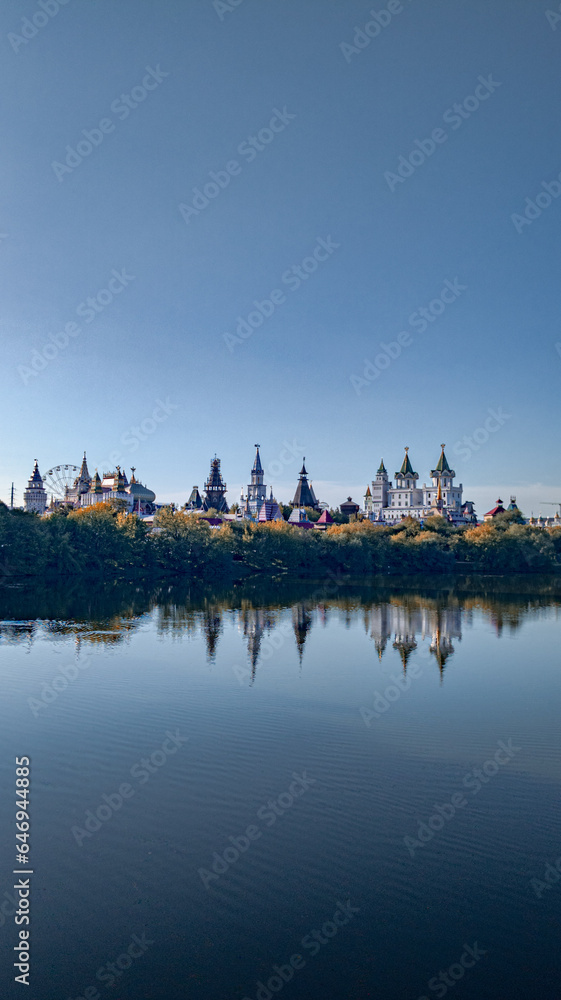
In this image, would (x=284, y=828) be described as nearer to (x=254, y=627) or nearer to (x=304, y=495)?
(x=254, y=627)

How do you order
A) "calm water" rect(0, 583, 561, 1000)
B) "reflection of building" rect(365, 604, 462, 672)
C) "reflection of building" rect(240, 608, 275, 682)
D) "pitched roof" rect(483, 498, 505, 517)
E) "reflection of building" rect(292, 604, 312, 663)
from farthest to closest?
"pitched roof" rect(483, 498, 505, 517) < "reflection of building" rect(292, 604, 312, 663) < "reflection of building" rect(365, 604, 462, 672) < "reflection of building" rect(240, 608, 275, 682) < "calm water" rect(0, 583, 561, 1000)

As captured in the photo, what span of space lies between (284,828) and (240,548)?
4794 cm

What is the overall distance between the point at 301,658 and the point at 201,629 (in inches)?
263

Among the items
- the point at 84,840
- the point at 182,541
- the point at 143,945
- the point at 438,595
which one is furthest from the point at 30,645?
the point at 182,541

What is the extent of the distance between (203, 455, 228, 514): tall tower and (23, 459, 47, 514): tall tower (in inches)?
1258

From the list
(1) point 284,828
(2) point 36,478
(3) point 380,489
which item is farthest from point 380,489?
(1) point 284,828

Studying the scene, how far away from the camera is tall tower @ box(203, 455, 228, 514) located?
318 ft

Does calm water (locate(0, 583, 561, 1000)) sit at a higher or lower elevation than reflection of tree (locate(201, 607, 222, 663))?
lower

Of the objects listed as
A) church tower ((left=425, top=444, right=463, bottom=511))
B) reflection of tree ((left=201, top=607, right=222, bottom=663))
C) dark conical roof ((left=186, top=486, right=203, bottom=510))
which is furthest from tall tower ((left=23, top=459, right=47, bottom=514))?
reflection of tree ((left=201, top=607, right=222, bottom=663))

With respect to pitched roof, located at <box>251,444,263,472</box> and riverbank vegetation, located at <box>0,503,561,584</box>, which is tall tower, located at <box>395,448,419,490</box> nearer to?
pitched roof, located at <box>251,444,263,472</box>

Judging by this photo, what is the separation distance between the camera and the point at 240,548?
56219 millimetres

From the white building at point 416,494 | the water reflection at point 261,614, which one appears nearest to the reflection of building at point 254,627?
the water reflection at point 261,614

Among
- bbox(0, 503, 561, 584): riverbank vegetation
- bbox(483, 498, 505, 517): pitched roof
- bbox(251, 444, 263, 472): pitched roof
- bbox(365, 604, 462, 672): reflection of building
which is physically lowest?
bbox(365, 604, 462, 672): reflection of building

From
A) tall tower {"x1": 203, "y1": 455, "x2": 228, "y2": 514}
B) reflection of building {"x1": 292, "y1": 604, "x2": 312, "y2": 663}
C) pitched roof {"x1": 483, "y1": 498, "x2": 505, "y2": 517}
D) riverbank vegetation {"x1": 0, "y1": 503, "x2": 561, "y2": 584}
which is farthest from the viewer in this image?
pitched roof {"x1": 483, "y1": 498, "x2": 505, "y2": 517}
